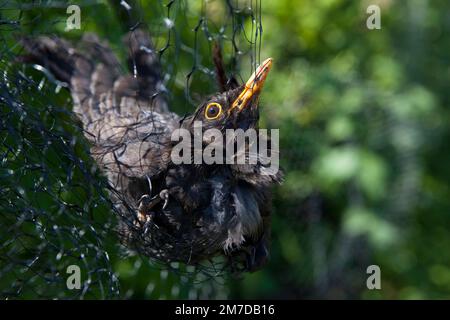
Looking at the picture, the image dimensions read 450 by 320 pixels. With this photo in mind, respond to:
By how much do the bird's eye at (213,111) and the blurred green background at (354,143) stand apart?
1.47m

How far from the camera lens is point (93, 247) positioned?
2.61 metres

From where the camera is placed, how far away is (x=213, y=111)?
9.09 feet

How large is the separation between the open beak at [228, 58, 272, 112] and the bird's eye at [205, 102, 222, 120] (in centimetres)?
5

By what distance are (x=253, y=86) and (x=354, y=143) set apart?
222 cm

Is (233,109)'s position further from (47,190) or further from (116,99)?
(116,99)

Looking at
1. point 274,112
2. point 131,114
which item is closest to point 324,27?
point 274,112

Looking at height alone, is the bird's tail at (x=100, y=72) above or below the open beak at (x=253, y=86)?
above

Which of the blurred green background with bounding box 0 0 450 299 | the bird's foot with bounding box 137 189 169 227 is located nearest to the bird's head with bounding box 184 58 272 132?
the bird's foot with bounding box 137 189 169 227

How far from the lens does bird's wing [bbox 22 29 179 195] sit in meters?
2.76

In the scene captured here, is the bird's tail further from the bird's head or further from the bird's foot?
the bird's foot

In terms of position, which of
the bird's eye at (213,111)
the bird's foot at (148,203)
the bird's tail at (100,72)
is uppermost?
the bird's tail at (100,72)

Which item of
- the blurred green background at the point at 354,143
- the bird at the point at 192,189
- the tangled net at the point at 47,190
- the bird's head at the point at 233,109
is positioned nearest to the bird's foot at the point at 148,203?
the bird at the point at 192,189

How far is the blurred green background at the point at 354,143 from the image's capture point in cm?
463

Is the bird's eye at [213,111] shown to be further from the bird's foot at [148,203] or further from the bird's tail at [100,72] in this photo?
the bird's tail at [100,72]
